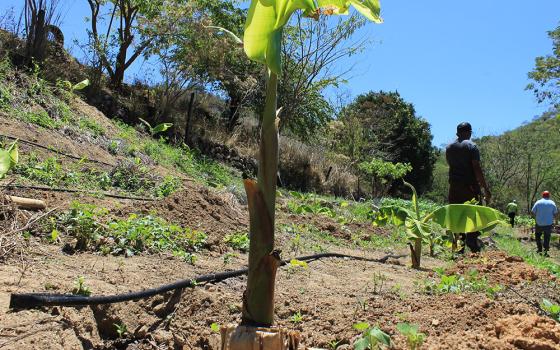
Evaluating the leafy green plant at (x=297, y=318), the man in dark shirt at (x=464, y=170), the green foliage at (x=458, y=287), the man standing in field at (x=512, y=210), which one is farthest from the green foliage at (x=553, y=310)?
the man standing in field at (x=512, y=210)

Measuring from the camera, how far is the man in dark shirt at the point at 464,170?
7.88m

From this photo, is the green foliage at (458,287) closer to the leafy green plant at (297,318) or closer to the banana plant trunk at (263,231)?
the leafy green plant at (297,318)

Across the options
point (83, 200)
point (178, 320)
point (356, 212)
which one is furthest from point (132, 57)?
point (178, 320)

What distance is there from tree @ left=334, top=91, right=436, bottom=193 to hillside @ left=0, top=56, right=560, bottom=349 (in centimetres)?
1978

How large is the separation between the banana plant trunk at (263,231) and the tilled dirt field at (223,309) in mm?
989

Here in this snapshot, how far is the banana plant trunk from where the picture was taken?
2.10 metres

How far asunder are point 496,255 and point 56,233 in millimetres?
4822

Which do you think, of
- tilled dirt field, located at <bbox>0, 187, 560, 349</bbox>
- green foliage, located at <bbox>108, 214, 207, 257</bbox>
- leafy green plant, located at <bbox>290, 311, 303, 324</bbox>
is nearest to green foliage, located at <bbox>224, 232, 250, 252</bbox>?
green foliage, located at <bbox>108, 214, 207, 257</bbox>

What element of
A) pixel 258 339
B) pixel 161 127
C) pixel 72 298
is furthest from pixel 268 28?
pixel 161 127

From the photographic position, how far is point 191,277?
406 cm

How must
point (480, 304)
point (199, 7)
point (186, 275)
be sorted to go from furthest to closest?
point (199, 7), point (186, 275), point (480, 304)

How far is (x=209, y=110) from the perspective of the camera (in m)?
21.7

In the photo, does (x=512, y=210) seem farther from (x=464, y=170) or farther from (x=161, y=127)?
(x=161, y=127)

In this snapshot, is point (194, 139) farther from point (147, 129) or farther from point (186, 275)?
point (186, 275)
